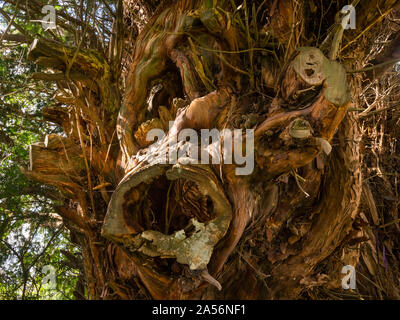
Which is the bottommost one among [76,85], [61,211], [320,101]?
[61,211]

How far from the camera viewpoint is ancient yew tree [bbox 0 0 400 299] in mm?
2104

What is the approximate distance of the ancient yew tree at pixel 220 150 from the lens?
2.10 meters

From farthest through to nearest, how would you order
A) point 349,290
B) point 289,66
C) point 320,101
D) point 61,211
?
1. point 349,290
2. point 61,211
3. point 289,66
4. point 320,101

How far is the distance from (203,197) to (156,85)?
111 cm

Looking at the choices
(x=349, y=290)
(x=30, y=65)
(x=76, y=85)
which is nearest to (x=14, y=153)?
(x=30, y=65)

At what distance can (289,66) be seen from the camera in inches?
85.0

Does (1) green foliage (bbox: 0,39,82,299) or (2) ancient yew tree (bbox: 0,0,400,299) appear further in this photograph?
(1) green foliage (bbox: 0,39,82,299)

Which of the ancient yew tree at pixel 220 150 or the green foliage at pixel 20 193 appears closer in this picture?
the ancient yew tree at pixel 220 150

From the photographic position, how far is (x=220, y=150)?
2115 millimetres

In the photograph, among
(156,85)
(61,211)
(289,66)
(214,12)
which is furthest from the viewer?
(156,85)

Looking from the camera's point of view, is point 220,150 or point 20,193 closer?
A: point 220,150

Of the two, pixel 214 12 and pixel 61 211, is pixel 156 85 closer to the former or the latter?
pixel 214 12

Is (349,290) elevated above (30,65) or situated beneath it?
situated beneath

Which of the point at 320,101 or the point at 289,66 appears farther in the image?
the point at 289,66
